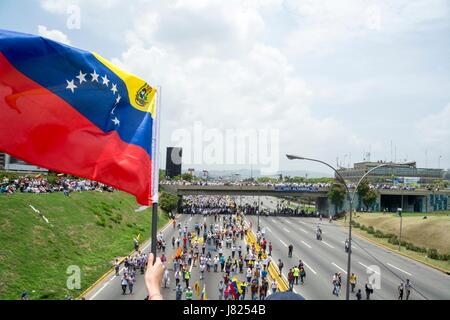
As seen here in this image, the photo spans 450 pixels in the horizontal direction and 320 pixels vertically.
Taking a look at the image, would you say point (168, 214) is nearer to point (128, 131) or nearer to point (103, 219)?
point (103, 219)

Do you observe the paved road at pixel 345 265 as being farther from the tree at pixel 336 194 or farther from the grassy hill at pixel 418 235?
the tree at pixel 336 194

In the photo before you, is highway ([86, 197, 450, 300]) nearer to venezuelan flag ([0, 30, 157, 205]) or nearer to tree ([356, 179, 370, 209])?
venezuelan flag ([0, 30, 157, 205])

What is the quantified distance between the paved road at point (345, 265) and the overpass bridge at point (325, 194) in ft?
47.6

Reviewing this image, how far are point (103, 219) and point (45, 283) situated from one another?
16.9 meters

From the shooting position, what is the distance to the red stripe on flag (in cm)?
634

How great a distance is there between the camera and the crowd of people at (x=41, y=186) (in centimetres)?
3409

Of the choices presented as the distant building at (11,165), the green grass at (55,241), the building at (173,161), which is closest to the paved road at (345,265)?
the green grass at (55,241)

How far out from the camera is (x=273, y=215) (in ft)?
235

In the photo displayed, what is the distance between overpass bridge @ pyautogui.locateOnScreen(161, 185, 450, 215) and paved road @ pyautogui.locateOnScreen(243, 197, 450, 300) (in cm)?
1450

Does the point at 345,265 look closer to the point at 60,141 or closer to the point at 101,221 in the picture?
the point at 101,221

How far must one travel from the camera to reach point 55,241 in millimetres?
28859

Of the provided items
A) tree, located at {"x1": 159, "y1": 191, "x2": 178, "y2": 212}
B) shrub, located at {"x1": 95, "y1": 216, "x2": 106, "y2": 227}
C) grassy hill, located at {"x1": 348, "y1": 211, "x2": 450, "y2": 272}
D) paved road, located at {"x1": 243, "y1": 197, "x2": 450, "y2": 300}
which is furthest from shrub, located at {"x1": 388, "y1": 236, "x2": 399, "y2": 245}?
shrub, located at {"x1": 95, "y1": 216, "x2": 106, "y2": 227}

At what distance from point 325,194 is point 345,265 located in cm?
3673

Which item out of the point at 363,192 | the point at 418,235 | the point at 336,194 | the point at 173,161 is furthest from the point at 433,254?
the point at 173,161
